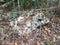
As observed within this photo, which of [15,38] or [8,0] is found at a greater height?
[8,0]

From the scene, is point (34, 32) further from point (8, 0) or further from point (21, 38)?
point (8, 0)

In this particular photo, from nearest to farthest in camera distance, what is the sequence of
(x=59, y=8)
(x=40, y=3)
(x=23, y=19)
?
(x=23, y=19)
(x=59, y=8)
(x=40, y=3)

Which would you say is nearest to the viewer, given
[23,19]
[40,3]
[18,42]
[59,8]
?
[18,42]

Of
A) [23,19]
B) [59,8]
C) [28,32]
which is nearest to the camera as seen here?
[28,32]

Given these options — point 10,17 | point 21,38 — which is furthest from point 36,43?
point 10,17

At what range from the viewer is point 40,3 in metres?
8.41

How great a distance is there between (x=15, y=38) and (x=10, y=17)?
1.38 m

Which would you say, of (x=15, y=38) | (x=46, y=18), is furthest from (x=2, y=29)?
(x=46, y=18)

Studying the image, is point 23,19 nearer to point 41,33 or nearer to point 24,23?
point 24,23

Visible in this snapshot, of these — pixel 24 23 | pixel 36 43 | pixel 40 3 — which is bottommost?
pixel 36 43

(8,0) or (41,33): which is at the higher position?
(8,0)

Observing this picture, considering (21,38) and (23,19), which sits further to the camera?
(23,19)

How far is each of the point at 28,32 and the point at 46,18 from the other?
3.57 ft

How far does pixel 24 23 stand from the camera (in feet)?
22.3
